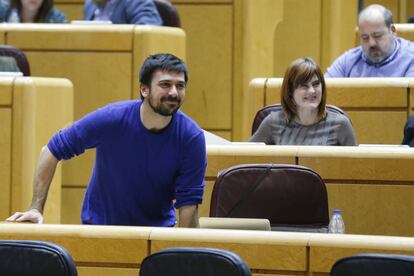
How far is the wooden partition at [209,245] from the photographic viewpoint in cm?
409

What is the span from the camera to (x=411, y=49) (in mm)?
7336

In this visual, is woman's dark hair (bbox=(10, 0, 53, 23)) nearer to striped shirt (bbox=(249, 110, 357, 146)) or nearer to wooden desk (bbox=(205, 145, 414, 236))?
striped shirt (bbox=(249, 110, 357, 146))

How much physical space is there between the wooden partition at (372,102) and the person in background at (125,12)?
3.98ft

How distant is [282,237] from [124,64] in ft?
11.5

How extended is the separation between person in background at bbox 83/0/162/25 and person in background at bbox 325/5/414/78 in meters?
1.29

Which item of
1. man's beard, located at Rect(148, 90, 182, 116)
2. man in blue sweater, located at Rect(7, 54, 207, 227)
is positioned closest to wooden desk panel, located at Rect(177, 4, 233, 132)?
man in blue sweater, located at Rect(7, 54, 207, 227)

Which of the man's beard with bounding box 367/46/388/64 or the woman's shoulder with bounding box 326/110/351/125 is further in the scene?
the man's beard with bounding box 367/46/388/64

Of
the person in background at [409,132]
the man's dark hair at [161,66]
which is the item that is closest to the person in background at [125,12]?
the person in background at [409,132]

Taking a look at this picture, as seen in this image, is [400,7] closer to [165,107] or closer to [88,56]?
[88,56]

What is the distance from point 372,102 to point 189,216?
202 cm

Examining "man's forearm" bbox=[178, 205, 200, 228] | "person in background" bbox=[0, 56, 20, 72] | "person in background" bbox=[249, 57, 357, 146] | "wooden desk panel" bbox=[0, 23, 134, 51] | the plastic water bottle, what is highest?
"wooden desk panel" bbox=[0, 23, 134, 51]

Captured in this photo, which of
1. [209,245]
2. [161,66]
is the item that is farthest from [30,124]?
[209,245]

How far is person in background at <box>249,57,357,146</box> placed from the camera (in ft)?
20.5

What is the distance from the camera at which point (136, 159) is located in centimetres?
522
